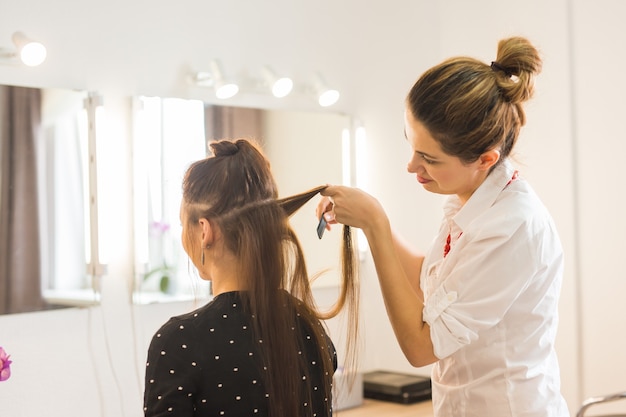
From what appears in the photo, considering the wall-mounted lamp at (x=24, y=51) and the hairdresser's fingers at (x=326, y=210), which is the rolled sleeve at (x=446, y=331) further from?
the wall-mounted lamp at (x=24, y=51)

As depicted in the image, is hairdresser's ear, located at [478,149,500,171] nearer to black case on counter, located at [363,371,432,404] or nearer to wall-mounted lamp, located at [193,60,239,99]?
wall-mounted lamp, located at [193,60,239,99]

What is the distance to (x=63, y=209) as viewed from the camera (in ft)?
6.65

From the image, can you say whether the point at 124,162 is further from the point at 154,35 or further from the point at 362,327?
the point at 362,327

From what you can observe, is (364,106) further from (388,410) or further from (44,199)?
(44,199)

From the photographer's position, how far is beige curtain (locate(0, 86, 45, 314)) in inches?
75.5

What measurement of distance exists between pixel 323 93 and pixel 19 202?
1089mm

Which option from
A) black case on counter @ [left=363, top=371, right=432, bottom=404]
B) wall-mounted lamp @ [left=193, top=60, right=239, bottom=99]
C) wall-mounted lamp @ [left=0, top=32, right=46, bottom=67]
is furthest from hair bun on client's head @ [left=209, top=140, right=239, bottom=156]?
black case on counter @ [left=363, top=371, right=432, bottom=404]

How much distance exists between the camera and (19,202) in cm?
195

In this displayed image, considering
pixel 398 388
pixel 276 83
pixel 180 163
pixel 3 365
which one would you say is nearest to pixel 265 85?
pixel 276 83

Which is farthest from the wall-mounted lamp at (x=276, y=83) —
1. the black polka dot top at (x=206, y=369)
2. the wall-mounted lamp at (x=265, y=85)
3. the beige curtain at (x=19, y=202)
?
the black polka dot top at (x=206, y=369)

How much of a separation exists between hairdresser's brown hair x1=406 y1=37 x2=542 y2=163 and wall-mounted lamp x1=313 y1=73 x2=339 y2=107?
4.27 feet

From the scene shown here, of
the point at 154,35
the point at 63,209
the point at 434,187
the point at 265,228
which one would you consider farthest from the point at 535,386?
the point at 154,35

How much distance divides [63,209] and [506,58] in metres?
1.21

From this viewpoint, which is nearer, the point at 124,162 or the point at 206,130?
the point at 124,162
